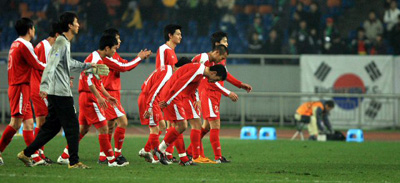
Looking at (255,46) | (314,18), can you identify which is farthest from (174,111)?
(314,18)

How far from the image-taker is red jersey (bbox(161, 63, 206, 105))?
34.4 feet

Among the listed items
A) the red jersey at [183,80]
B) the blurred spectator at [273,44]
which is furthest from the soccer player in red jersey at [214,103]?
the blurred spectator at [273,44]

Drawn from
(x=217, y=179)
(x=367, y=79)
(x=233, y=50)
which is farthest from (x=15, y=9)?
(x=217, y=179)

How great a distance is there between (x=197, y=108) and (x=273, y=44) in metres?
12.9

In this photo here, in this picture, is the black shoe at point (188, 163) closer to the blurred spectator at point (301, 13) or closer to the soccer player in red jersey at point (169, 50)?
the soccer player in red jersey at point (169, 50)

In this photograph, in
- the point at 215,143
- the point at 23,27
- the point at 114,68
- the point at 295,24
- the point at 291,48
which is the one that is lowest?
the point at 215,143

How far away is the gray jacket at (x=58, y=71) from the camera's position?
9461 millimetres

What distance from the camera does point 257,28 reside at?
24688 millimetres

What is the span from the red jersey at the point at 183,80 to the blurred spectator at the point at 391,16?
15018mm

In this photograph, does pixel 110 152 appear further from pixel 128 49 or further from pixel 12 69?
pixel 128 49

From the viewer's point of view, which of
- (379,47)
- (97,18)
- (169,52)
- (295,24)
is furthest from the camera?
(97,18)

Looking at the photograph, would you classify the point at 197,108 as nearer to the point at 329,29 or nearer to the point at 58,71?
the point at 58,71

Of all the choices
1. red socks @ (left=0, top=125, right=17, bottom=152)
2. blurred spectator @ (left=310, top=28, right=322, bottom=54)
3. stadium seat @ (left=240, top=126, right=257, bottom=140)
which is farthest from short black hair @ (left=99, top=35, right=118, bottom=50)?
blurred spectator @ (left=310, top=28, right=322, bottom=54)

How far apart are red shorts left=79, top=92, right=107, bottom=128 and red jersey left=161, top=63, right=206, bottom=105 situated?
1.00m
